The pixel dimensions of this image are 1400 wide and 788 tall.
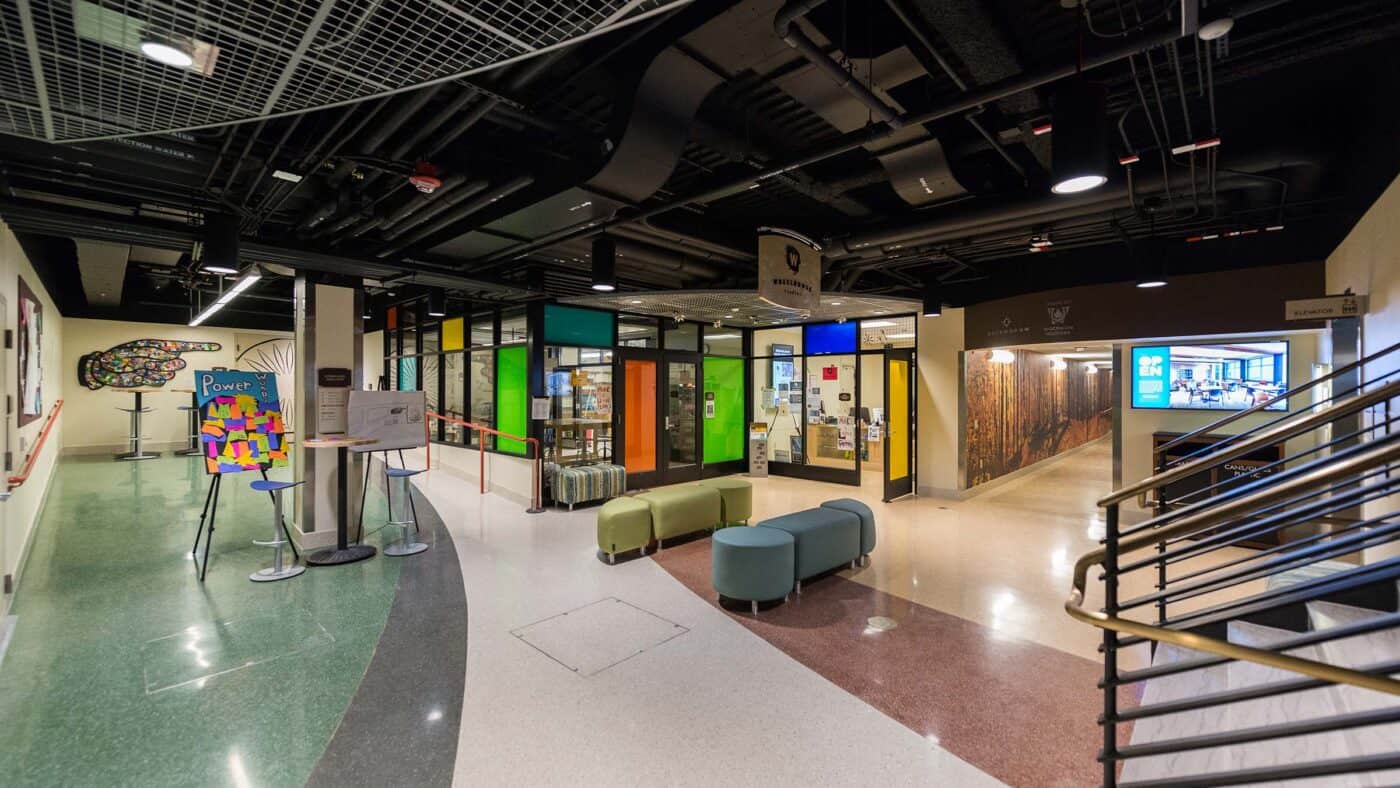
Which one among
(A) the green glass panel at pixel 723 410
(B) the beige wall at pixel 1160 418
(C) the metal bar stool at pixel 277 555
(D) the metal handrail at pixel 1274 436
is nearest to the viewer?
(D) the metal handrail at pixel 1274 436

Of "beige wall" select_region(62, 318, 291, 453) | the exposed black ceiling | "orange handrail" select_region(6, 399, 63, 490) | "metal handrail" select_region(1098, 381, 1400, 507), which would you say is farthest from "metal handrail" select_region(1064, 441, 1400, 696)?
"beige wall" select_region(62, 318, 291, 453)

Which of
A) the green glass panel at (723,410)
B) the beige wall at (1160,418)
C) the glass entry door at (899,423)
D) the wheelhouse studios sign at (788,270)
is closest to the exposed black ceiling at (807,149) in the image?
the wheelhouse studios sign at (788,270)

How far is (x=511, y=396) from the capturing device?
865 centimetres

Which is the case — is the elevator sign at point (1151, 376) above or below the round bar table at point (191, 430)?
above

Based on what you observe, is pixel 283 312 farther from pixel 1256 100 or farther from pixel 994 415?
pixel 1256 100

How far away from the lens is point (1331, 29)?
2.92 meters

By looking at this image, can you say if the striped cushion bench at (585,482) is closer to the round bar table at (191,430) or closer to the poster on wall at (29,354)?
the poster on wall at (29,354)

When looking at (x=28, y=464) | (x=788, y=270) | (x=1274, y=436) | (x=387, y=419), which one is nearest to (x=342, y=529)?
(x=387, y=419)

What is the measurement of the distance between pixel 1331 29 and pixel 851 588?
4584 mm

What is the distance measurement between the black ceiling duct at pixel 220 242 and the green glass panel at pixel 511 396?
383 cm

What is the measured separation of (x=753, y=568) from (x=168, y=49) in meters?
4.05

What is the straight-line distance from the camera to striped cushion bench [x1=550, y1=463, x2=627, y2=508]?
758 centimetres

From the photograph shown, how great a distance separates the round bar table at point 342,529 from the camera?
17.2 ft

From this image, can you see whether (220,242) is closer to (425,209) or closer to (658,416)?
(425,209)
